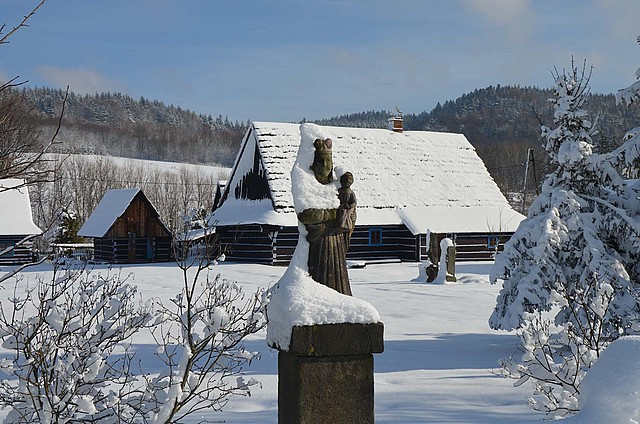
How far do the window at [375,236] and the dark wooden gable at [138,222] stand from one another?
9994 millimetres

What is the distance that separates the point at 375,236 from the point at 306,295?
2891 cm

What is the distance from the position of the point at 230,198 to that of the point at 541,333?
98.7ft

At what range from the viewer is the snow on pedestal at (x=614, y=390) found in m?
2.80

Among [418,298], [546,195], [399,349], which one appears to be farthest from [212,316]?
[418,298]

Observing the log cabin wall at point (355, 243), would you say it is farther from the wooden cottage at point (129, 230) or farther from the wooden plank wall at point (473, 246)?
the wooden cottage at point (129, 230)

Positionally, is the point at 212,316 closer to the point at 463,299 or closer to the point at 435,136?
the point at 463,299

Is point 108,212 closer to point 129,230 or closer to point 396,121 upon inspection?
point 129,230

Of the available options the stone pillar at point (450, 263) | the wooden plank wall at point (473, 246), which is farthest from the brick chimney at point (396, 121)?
the stone pillar at point (450, 263)

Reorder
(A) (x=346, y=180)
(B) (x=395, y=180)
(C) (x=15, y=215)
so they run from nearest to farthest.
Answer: (A) (x=346, y=180)
(B) (x=395, y=180)
(C) (x=15, y=215)

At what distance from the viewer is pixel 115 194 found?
36.2 meters

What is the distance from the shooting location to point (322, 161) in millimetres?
5598

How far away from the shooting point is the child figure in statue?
545cm

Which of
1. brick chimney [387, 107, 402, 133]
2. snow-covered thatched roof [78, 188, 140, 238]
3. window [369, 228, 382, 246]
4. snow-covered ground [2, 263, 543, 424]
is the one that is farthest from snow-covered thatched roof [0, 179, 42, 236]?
brick chimney [387, 107, 402, 133]

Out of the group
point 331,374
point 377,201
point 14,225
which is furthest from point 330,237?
point 14,225
